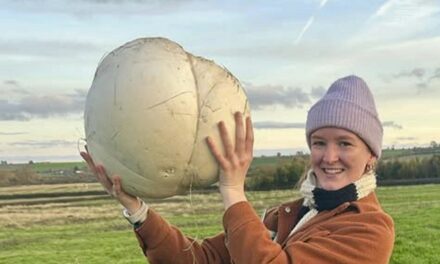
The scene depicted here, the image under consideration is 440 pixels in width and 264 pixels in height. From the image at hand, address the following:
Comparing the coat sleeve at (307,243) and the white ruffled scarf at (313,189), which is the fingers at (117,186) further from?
the white ruffled scarf at (313,189)

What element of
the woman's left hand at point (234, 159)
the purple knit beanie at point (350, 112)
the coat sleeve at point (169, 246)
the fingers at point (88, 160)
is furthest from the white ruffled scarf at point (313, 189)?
the fingers at point (88, 160)

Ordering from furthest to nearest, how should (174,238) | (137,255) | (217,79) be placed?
(137,255) < (174,238) < (217,79)

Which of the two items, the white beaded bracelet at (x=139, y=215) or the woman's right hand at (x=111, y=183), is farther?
the white beaded bracelet at (x=139, y=215)

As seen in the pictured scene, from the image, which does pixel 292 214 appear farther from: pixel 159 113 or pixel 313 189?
pixel 159 113

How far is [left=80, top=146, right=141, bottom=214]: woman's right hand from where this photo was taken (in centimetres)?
285

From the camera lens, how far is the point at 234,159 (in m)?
2.65

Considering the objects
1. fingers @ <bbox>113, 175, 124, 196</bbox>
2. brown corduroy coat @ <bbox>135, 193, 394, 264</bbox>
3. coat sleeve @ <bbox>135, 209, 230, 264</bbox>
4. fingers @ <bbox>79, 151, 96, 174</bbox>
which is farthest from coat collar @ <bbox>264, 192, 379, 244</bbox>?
fingers @ <bbox>79, 151, 96, 174</bbox>

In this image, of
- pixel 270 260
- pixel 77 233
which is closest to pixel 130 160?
pixel 270 260

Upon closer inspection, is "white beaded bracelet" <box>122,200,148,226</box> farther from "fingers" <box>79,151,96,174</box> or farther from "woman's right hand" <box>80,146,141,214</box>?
"fingers" <box>79,151,96,174</box>

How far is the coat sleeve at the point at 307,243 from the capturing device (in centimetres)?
257

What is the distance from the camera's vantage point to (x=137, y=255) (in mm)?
18656

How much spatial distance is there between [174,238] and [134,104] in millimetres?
794

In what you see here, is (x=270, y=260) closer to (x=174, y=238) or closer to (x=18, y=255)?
(x=174, y=238)

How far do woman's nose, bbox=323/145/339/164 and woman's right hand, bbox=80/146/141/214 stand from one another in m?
0.79
